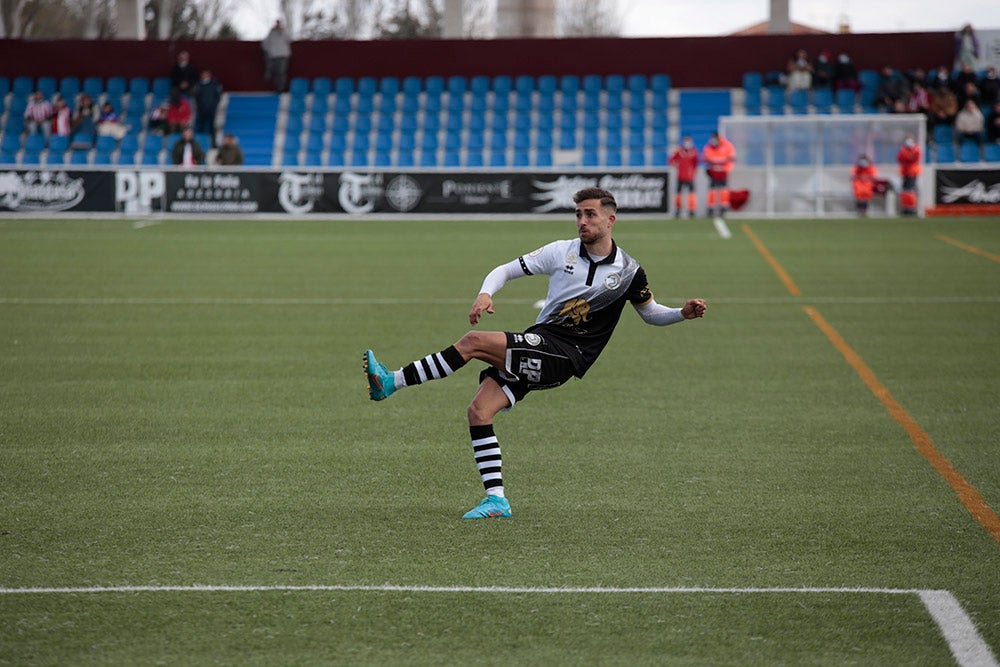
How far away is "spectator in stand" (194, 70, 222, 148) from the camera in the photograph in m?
39.8

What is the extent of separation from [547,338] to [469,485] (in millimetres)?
1202

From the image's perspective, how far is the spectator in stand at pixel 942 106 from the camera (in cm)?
3847

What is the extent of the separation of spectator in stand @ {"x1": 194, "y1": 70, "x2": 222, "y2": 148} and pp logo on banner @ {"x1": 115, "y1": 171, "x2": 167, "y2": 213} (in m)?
6.79

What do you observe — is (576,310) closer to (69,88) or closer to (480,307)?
(480,307)

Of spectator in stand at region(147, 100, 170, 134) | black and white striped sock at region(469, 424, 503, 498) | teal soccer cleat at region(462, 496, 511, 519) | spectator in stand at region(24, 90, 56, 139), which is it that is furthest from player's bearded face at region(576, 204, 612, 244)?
spectator in stand at region(24, 90, 56, 139)

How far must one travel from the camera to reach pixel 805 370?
475 inches

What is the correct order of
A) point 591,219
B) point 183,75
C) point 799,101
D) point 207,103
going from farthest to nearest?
point 799,101 < point 183,75 < point 207,103 < point 591,219

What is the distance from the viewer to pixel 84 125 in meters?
41.1

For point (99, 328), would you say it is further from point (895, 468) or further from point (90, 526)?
point (895, 468)

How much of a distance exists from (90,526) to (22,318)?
9328 millimetres

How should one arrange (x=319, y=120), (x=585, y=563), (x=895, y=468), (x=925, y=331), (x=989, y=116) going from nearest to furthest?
(x=585, y=563) → (x=895, y=468) → (x=925, y=331) → (x=989, y=116) → (x=319, y=120)

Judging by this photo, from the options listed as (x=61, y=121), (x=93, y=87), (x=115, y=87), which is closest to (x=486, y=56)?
(x=115, y=87)

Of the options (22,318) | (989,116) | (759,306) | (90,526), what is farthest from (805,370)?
(989,116)

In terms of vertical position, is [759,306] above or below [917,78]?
below
